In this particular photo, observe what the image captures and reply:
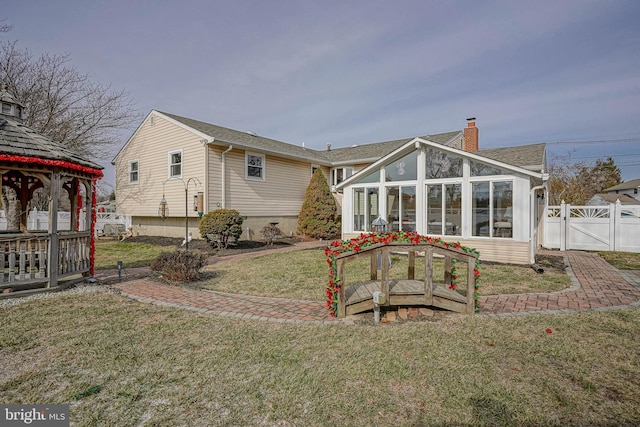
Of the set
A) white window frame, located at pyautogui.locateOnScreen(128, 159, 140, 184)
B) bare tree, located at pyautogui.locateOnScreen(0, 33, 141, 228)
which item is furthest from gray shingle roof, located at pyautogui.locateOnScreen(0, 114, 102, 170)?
white window frame, located at pyautogui.locateOnScreen(128, 159, 140, 184)

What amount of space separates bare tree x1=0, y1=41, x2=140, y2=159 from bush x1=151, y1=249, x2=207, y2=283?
43.3ft

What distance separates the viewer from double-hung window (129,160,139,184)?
1689 centimetres

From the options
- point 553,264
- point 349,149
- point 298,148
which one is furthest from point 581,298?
point 349,149

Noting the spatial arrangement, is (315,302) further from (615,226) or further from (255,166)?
(615,226)

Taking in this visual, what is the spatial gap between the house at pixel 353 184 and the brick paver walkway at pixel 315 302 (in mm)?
2877

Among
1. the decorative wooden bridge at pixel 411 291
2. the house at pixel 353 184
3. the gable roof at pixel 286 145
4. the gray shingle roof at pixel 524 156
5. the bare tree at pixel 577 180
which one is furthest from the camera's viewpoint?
the bare tree at pixel 577 180

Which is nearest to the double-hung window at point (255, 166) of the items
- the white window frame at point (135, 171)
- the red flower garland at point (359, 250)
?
the white window frame at point (135, 171)

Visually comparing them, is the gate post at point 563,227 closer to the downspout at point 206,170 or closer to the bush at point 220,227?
the bush at point 220,227

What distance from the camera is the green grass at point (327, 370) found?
2506 millimetres

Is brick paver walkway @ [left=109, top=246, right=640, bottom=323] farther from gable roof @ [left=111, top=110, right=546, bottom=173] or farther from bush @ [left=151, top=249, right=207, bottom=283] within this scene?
gable roof @ [left=111, top=110, right=546, bottom=173]

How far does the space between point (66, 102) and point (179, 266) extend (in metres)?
15.1

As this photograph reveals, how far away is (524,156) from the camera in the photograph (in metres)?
12.0

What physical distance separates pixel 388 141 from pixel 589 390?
1988cm

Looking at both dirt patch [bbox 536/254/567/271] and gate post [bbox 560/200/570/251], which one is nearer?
dirt patch [bbox 536/254/567/271]
